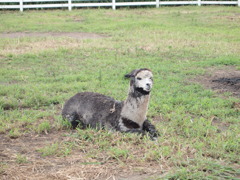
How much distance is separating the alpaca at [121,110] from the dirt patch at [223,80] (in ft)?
11.7

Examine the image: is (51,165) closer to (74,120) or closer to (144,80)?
(74,120)

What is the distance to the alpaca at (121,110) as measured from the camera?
6.50 metres

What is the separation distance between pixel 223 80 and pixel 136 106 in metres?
4.66

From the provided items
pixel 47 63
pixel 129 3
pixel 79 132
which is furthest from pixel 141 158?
pixel 129 3

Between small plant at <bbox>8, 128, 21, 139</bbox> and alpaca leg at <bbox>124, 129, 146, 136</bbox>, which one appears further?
small plant at <bbox>8, 128, 21, 139</bbox>

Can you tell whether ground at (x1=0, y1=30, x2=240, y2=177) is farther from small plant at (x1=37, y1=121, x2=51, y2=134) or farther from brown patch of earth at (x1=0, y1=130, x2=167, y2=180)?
small plant at (x1=37, y1=121, x2=51, y2=134)

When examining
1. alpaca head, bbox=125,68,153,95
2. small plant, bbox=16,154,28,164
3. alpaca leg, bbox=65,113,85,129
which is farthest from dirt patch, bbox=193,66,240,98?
small plant, bbox=16,154,28,164

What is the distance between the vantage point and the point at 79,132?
21.8 ft

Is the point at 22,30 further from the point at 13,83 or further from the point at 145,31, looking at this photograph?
the point at 13,83

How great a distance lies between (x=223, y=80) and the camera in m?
10.6

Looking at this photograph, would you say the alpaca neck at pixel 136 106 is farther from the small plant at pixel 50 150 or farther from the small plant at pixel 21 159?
the small plant at pixel 21 159

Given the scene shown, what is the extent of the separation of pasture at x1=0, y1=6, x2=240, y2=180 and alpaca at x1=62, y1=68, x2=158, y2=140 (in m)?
0.21

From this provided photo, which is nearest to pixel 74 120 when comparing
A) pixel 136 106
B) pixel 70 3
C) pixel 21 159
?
pixel 136 106

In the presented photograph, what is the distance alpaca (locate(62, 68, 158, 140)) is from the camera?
21.3ft
